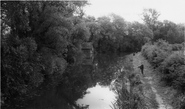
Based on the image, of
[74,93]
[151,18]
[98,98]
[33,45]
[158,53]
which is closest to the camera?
[98,98]

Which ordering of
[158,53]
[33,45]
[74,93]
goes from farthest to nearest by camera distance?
[158,53] → [74,93] → [33,45]

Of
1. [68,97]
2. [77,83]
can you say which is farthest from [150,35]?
[68,97]

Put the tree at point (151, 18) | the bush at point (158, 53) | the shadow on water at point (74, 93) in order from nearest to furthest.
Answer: the shadow on water at point (74, 93)
the bush at point (158, 53)
the tree at point (151, 18)

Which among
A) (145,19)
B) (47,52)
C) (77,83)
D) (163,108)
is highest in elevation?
(145,19)

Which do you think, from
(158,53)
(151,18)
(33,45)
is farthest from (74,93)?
(151,18)

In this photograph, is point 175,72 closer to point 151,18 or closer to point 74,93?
point 74,93

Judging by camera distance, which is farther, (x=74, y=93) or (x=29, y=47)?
(x=74, y=93)

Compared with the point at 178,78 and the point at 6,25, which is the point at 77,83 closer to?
the point at 6,25

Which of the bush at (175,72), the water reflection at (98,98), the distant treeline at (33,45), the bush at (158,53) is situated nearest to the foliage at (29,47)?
the distant treeline at (33,45)

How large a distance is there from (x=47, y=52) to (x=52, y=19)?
3.51 m

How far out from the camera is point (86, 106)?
534 inches

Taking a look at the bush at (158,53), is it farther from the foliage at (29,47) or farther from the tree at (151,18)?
the tree at (151,18)

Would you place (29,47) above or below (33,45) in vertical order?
below

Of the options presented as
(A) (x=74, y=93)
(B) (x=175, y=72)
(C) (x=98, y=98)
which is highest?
(A) (x=74, y=93)
